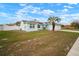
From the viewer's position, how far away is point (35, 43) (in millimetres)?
2391

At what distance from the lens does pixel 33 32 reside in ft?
7.84

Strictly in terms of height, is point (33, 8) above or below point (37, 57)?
above

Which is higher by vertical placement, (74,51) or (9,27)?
(9,27)

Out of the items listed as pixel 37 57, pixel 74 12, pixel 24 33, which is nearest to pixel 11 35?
pixel 24 33

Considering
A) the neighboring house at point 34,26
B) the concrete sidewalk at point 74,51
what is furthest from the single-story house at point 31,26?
the concrete sidewalk at point 74,51

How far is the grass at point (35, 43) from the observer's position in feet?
7.73

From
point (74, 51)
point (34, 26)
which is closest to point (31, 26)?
point (34, 26)

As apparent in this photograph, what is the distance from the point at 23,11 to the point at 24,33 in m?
0.23

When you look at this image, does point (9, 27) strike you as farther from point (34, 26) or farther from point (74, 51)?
point (74, 51)

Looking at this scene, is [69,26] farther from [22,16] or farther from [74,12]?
[22,16]

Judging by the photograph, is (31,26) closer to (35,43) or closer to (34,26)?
(34,26)

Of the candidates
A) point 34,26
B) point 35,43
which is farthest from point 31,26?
point 35,43

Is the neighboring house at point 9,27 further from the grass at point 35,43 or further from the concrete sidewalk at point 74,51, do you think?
the concrete sidewalk at point 74,51

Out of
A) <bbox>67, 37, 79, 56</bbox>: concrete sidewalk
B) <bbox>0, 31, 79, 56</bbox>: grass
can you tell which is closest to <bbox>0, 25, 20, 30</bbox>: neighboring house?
<bbox>0, 31, 79, 56</bbox>: grass
